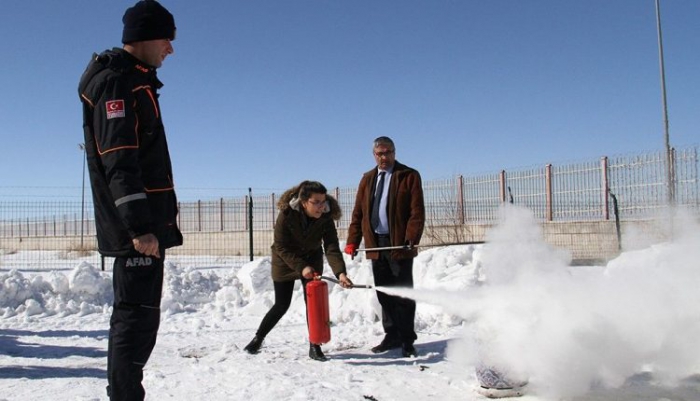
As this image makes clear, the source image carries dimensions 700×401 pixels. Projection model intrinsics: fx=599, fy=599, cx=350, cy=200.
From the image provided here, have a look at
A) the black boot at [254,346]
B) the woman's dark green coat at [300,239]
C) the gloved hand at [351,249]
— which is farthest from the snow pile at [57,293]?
the gloved hand at [351,249]

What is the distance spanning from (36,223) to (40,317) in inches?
687

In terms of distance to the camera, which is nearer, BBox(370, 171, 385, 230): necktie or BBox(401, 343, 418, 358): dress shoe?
BBox(401, 343, 418, 358): dress shoe

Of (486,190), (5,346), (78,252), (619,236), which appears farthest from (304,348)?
(78,252)

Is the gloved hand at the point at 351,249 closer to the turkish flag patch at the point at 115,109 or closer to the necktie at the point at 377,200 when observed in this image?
the necktie at the point at 377,200

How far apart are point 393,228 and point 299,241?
95cm

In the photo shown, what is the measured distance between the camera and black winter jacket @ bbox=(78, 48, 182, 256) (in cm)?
284

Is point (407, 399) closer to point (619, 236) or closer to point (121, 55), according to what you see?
point (121, 55)

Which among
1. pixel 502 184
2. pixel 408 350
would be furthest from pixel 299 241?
pixel 502 184

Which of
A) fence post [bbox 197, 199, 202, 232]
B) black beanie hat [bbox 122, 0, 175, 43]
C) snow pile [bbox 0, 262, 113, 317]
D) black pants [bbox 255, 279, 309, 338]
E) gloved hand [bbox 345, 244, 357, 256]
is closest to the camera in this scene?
black beanie hat [bbox 122, 0, 175, 43]

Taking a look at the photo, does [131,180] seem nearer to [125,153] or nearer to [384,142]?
[125,153]

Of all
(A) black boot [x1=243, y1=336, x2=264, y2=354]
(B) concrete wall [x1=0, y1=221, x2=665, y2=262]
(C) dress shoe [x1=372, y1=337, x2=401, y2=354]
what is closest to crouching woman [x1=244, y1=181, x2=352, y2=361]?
(A) black boot [x1=243, y1=336, x2=264, y2=354]

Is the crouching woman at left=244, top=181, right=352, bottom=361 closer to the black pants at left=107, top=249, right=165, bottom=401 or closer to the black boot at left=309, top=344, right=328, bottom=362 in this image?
the black boot at left=309, top=344, right=328, bottom=362

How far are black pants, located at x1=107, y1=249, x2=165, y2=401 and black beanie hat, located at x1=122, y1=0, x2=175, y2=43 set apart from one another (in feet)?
3.80

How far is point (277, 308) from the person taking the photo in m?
5.95
